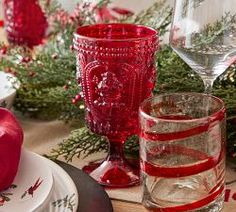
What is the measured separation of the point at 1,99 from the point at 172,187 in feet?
1.06

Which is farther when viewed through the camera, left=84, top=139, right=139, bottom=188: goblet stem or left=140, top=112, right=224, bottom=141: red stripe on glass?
left=84, top=139, right=139, bottom=188: goblet stem

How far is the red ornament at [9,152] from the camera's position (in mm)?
625

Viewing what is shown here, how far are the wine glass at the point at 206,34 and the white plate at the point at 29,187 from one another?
21 centimetres

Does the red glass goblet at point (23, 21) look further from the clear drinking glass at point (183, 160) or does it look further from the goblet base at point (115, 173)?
the clear drinking glass at point (183, 160)

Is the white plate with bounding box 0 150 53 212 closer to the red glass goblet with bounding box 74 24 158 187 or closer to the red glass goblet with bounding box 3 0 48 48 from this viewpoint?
the red glass goblet with bounding box 74 24 158 187

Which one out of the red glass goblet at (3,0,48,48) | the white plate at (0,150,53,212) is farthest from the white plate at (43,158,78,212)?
the red glass goblet at (3,0,48,48)

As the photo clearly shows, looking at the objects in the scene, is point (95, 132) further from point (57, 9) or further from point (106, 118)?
point (57, 9)

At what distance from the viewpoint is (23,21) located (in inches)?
47.2

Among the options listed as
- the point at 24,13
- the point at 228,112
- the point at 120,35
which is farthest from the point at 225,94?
the point at 24,13

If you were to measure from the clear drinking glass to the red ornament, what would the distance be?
0.45 ft

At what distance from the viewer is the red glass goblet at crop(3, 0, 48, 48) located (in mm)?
1194

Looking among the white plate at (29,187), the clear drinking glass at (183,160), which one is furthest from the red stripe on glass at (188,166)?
the white plate at (29,187)

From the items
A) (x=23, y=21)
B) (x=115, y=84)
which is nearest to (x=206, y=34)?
(x=115, y=84)

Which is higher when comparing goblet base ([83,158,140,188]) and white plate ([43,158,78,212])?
white plate ([43,158,78,212])
